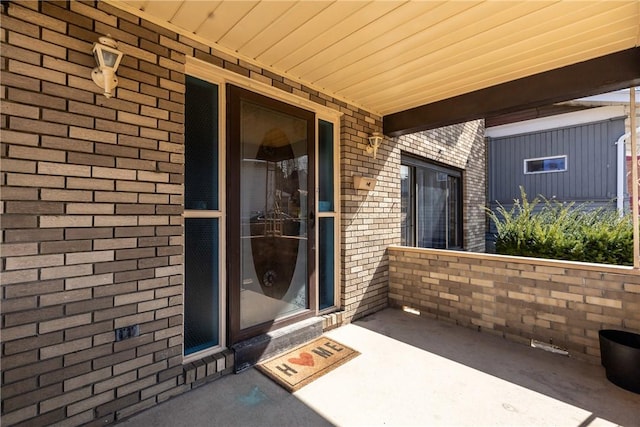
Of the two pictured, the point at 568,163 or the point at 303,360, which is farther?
the point at 568,163

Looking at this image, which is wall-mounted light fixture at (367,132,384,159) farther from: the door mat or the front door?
the door mat

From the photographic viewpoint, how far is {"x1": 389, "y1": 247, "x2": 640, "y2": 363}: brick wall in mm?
2693

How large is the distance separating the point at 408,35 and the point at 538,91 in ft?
4.89

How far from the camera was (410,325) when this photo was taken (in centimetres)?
360

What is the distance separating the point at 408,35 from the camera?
2277mm

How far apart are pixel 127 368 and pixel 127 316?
13.8 inches

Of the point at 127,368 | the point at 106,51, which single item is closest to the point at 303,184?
the point at 106,51

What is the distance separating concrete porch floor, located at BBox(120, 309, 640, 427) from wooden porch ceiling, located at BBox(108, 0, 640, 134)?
2.70 meters

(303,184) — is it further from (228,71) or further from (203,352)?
(203,352)

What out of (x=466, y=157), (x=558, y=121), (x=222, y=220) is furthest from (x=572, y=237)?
(x=558, y=121)

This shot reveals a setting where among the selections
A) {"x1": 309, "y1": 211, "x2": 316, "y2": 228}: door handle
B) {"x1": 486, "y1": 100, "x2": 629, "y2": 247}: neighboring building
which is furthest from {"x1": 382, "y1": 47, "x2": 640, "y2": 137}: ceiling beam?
{"x1": 486, "y1": 100, "x2": 629, "y2": 247}: neighboring building

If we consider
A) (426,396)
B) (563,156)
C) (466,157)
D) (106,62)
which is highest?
(563,156)

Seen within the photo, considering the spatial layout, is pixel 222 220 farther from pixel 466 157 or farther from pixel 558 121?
pixel 558 121

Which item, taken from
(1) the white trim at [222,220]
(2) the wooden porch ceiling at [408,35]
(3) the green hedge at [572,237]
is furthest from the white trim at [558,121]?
(1) the white trim at [222,220]
